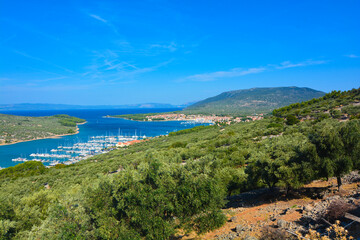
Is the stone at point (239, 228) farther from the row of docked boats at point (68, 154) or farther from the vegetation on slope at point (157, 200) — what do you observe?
the row of docked boats at point (68, 154)

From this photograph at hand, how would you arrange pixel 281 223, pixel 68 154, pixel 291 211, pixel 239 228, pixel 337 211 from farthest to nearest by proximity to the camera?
pixel 68 154
pixel 291 211
pixel 239 228
pixel 281 223
pixel 337 211

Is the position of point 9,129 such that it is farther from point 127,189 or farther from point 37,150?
point 127,189

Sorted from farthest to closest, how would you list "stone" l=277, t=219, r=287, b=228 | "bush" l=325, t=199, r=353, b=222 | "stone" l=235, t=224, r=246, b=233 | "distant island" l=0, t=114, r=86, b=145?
"distant island" l=0, t=114, r=86, b=145 → "stone" l=235, t=224, r=246, b=233 → "stone" l=277, t=219, r=287, b=228 → "bush" l=325, t=199, r=353, b=222

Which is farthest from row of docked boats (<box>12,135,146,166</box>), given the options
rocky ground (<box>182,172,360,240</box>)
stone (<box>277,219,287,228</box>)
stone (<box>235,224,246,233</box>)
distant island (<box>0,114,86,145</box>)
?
stone (<box>277,219,287,228</box>)

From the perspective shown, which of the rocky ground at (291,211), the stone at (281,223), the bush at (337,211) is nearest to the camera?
the bush at (337,211)

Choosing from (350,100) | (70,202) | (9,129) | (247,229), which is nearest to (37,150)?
(9,129)

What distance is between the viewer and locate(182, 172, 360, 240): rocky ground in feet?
25.1

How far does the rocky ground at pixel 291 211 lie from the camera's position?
766cm

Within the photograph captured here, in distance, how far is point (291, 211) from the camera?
9742 millimetres

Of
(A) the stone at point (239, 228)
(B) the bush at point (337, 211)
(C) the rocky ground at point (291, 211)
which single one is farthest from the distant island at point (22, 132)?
(B) the bush at point (337, 211)

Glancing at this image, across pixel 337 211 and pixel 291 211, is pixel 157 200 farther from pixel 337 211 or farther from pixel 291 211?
pixel 337 211

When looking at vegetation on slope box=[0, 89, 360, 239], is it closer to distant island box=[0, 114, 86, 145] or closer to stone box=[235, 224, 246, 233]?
stone box=[235, 224, 246, 233]

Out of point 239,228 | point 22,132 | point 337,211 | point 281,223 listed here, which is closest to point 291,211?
point 281,223

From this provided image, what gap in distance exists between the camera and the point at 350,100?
4159 cm
